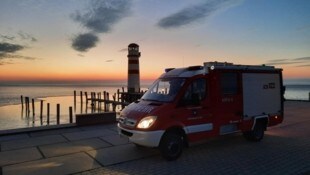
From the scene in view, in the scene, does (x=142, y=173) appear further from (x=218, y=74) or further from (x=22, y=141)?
(x=22, y=141)

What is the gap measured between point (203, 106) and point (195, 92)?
561 mm

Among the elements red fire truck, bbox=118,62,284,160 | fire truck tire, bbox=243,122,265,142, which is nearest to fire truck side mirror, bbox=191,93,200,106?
red fire truck, bbox=118,62,284,160

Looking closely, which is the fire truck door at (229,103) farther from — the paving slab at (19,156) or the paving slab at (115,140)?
the paving slab at (19,156)

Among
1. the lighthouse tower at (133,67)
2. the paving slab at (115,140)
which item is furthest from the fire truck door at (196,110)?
the lighthouse tower at (133,67)

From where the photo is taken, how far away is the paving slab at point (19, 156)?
745 centimetres

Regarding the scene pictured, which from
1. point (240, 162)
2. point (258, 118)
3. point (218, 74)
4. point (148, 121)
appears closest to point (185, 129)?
point (148, 121)

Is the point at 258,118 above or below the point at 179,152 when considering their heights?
above

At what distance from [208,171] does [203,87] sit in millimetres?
2879

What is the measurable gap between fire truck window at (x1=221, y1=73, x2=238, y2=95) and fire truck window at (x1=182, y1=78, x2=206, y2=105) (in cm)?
101

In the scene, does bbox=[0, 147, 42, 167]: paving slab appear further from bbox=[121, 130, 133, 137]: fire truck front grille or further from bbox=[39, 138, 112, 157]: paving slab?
bbox=[121, 130, 133, 137]: fire truck front grille

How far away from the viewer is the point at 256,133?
10.1 m

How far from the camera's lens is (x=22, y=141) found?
9.75 meters

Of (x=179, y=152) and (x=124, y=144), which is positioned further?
(x=124, y=144)

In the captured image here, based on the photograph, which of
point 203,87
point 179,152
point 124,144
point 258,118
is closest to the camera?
point 179,152
